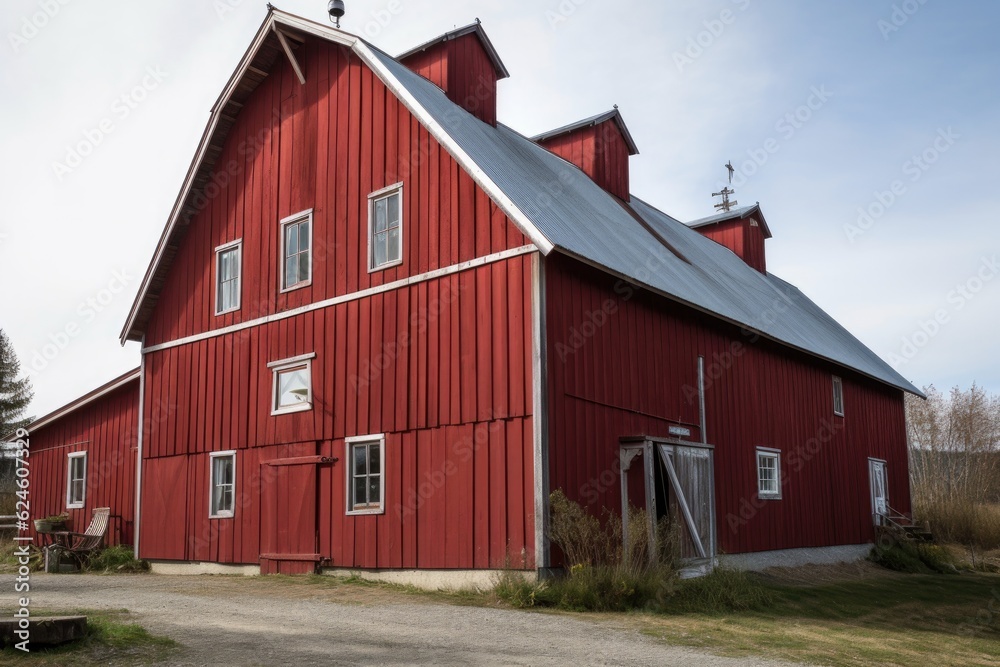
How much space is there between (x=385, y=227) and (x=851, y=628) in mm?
8991

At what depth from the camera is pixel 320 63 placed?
17359 mm

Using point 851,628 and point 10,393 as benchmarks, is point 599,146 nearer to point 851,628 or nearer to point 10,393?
point 851,628

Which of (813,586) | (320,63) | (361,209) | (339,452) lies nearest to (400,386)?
(339,452)

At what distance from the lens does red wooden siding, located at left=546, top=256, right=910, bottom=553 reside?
13789 mm

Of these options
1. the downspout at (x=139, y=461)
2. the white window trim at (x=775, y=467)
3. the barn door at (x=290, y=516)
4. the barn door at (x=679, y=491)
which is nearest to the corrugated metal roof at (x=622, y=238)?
the white window trim at (x=775, y=467)

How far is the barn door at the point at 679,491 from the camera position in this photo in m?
14.1

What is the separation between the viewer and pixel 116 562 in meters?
19.5

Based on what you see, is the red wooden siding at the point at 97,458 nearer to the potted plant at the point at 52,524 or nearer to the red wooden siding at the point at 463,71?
the potted plant at the point at 52,524

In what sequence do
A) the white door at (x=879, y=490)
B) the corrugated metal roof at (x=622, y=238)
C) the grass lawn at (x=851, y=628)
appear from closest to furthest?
the grass lawn at (x=851, y=628) < the corrugated metal roof at (x=622, y=238) < the white door at (x=879, y=490)

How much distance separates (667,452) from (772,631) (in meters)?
3.90

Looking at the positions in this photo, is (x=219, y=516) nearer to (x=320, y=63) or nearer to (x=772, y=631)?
(x=320, y=63)


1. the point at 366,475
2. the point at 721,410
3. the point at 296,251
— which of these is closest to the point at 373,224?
the point at 296,251

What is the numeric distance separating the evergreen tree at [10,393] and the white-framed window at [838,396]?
3832cm

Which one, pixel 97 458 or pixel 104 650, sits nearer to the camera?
pixel 104 650
